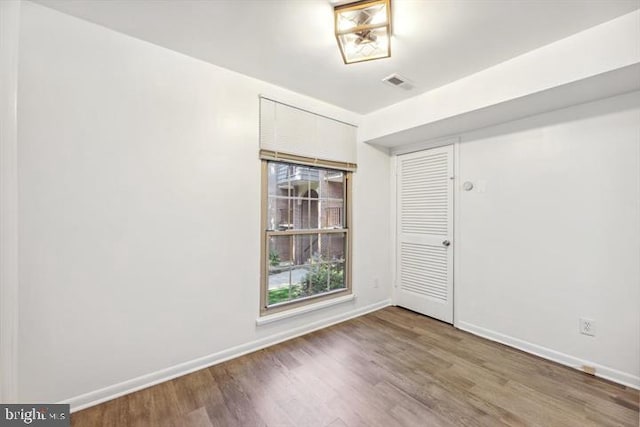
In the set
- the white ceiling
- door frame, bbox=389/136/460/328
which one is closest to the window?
door frame, bbox=389/136/460/328

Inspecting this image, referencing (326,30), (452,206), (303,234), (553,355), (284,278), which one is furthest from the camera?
(452,206)

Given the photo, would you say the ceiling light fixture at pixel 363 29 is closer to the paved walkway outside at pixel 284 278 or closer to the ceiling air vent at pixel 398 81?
the ceiling air vent at pixel 398 81

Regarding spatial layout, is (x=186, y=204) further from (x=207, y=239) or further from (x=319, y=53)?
(x=319, y=53)

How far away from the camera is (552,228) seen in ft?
7.41

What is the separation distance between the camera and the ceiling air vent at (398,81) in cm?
233

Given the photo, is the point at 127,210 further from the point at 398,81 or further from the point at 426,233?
the point at 426,233

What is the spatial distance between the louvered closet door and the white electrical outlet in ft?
3.45

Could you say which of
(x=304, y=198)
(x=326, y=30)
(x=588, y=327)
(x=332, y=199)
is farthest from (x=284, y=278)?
(x=588, y=327)

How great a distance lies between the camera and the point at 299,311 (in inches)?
104

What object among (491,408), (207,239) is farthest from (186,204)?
(491,408)

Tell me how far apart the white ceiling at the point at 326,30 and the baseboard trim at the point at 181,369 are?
2441mm

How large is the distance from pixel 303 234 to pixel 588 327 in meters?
2.53

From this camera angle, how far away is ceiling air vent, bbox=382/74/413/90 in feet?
7.66

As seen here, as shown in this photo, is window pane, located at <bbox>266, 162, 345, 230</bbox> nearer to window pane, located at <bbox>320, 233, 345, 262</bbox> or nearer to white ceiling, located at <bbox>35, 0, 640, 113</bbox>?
window pane, located at <bbox>320, 233, 345, 262</bbox>
